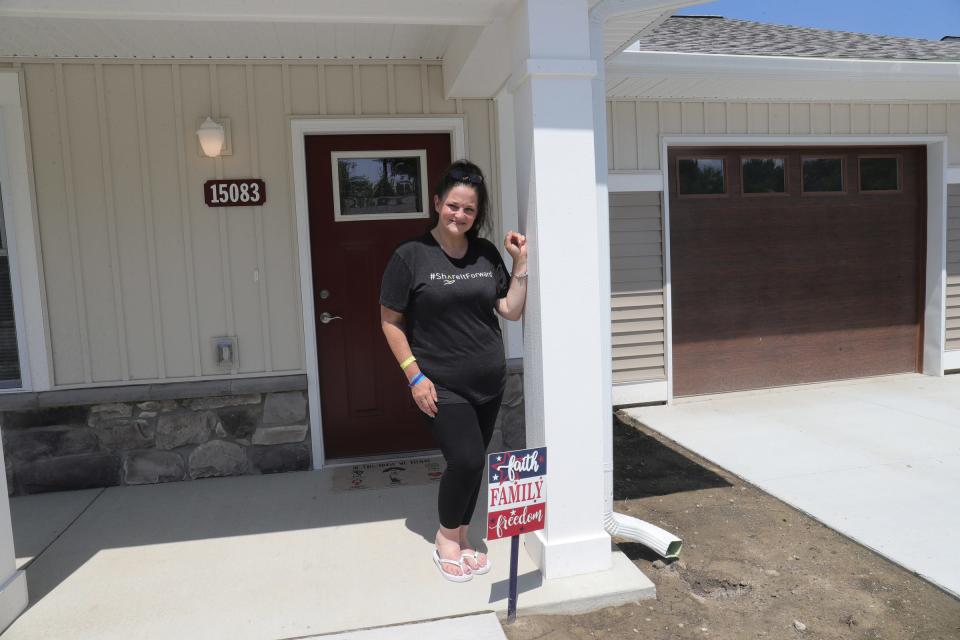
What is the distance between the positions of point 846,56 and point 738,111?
825 millimetres

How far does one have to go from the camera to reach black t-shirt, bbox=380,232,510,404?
2.62 m

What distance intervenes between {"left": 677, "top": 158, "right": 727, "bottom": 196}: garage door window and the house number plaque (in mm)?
3281

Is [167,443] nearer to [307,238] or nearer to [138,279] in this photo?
[138,279]

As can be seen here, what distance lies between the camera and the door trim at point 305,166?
4.05 metres

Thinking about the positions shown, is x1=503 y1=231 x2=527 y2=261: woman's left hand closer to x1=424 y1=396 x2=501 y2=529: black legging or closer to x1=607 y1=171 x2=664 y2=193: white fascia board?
x1=424 y1=396 x2=501 y2=529: black legging

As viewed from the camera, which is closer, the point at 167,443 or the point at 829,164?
the point at 167,443

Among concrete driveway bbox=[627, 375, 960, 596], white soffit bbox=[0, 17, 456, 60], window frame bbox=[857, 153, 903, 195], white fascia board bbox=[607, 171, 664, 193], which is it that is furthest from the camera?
window frame bbox=[857, 153, 903, 195]

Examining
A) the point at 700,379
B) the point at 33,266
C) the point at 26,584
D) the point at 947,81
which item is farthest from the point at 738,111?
the point at 26,584

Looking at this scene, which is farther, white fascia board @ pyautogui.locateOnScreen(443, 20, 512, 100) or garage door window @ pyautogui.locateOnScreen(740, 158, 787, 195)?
garage door window @ pyautogui.locateOnScreen(740, 158, 787, 195)

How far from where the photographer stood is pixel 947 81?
5055 mm

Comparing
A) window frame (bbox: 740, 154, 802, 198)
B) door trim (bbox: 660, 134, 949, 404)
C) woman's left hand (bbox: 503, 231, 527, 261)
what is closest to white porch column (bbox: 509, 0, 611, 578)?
woman's left hand (bbox: 503, 231, 527, 261)

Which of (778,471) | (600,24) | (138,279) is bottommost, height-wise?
(778,471)

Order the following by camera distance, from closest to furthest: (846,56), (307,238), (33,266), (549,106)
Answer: (549,106) < (33,266) < (307,238) < (846,56)

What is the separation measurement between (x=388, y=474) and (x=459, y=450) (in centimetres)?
158
